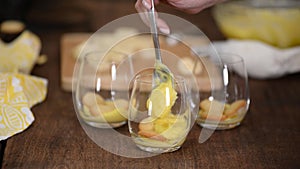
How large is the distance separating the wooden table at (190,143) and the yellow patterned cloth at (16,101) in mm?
17

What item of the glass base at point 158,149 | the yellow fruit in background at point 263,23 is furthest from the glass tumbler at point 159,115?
the yellow fruit in background at point 263,23

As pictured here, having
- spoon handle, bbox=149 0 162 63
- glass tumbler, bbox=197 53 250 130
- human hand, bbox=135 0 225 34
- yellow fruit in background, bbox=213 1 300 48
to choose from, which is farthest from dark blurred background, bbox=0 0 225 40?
spoon handle, bbox=149 0 162 63

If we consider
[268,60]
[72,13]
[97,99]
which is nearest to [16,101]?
[97,99]

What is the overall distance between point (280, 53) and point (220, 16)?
289mm

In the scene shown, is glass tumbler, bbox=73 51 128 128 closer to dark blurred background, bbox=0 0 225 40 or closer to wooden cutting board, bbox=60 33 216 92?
wooden cutting board, bbox=60 33 216 92

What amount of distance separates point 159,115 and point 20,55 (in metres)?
0.66

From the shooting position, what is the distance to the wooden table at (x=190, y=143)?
101 cm

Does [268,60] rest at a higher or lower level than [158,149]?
lower

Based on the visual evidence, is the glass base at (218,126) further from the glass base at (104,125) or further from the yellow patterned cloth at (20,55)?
the yellow patterned cloth at (20,55)

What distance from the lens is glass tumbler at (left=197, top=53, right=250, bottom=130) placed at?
117 centimetres

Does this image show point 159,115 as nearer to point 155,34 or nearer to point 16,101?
point 155,34

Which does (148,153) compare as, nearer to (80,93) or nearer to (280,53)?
(80,93)

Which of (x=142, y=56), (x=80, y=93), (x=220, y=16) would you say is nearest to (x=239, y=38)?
(x=220, y=16)

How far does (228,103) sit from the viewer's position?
1192mm
